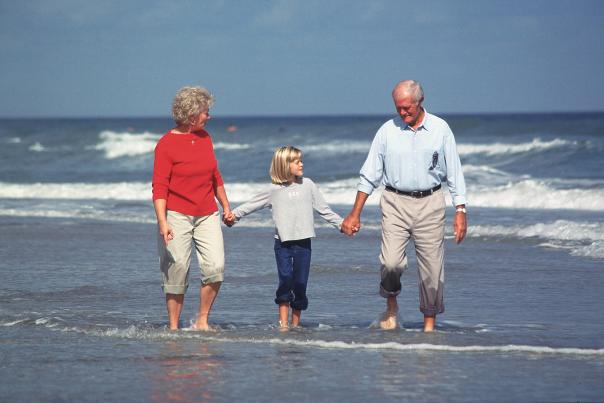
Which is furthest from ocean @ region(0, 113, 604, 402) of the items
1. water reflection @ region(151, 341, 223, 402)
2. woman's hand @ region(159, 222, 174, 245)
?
woman's hand @ region(159, 222, 174, 245)

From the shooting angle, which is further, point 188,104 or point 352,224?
point 352,224

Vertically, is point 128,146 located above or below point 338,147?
above

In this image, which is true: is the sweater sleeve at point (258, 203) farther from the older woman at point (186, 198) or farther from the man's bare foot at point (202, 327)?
the man's bare foot at point (202, 327)

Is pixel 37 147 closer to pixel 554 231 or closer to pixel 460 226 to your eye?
pixel 554 231

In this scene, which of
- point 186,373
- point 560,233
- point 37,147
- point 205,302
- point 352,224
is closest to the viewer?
point 186,373

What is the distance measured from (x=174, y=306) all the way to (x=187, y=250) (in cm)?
44

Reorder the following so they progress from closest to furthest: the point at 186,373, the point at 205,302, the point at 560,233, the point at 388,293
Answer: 1. the point at 186,373
2. the point at 388,293
3. the point at 205,302
4. the point at 560,233

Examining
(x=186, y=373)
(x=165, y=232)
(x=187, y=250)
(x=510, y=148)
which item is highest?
(x=510, y=148)

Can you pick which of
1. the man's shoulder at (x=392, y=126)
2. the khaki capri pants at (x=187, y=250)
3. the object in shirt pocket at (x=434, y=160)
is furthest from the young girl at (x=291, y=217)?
the object in shirt pocket at (x=434, y=160)

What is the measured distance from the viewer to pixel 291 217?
695cm

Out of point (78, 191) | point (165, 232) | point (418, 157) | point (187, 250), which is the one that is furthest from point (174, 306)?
point (78, 191)

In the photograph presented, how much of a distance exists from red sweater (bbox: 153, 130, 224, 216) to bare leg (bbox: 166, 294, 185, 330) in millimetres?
638

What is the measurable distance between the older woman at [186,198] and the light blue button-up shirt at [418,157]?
1.11 m

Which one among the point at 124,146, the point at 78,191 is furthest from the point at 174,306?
the point at 124,146
